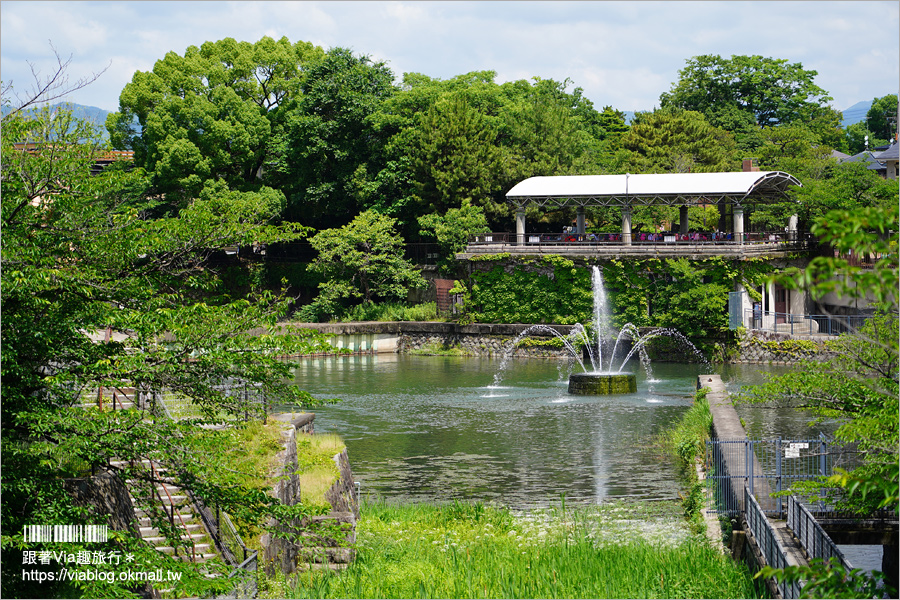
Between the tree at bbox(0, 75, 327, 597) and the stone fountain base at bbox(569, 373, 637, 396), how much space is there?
69.2 feet

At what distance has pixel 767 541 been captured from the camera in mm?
13305

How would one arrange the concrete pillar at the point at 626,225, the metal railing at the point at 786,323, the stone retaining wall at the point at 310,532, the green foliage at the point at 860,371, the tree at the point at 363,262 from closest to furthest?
the green foliage at the point at 860,371, the stone retaining wall at the point at 310,532, the metal railing at the point at 786,323, the concrete pillar at the point at 626,225, the tree at the point at 363,262

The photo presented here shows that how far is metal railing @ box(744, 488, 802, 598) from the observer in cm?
1155

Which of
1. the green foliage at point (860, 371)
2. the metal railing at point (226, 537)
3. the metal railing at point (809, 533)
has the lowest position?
the metal railing at point (226, 537)

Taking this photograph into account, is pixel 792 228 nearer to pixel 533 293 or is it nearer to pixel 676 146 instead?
pixel 533 293

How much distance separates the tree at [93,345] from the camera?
38.0 ft

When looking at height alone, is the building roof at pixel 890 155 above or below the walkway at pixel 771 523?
above

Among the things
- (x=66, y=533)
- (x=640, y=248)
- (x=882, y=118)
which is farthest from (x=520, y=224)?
(x=882, y=118)

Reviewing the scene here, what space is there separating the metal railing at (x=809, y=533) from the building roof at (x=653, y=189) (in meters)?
31.1

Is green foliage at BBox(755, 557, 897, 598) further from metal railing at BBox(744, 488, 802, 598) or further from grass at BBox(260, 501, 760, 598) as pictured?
grass at BBox(260, 501, 760, 598)

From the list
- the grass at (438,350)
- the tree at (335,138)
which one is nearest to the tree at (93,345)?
the grass at (438,350)

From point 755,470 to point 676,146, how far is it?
1660 inches

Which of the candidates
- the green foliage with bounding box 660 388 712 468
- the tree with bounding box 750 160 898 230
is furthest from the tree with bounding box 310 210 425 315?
the green foliage with bounding box 660 388 712 468

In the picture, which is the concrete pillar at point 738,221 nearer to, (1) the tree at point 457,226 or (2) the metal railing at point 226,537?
(1) the tree at point 457,226
